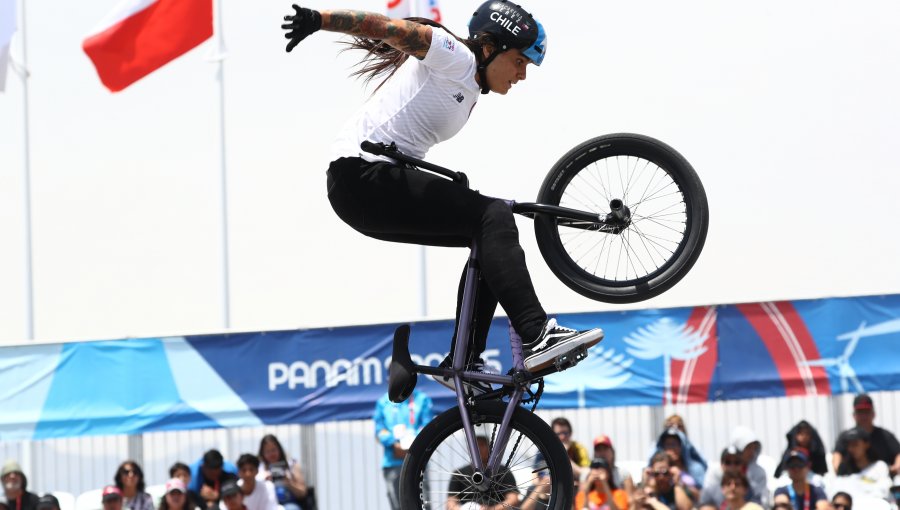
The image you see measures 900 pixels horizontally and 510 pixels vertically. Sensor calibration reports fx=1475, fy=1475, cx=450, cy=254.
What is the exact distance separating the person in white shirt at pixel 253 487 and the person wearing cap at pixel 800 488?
3872 mm

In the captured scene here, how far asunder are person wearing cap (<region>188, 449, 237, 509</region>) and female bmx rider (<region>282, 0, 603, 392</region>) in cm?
562

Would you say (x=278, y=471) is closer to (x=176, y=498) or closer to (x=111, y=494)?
(x=176, y=498)

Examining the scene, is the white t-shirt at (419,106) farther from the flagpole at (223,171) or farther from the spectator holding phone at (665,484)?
the flagpole at (223,171)

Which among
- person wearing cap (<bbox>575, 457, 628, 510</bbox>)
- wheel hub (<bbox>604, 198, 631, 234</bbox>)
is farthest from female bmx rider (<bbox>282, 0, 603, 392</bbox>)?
person wearing cap (<bbox>575, 457, 628, 510</bbox>)

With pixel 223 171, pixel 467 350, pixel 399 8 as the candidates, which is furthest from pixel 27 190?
pixel 467 350

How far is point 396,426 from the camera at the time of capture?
11117 mm

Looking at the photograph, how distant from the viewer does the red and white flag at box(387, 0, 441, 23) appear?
49.0 ft

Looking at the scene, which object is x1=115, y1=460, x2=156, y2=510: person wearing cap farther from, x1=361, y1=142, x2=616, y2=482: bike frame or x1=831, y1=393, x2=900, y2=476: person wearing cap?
x1=361, y1=142, x2=616, y2=482: bike frame

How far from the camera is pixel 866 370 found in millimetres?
11359

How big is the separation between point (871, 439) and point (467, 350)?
533 cm

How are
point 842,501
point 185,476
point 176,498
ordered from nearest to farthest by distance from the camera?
point 842,501 → point 176,498 → point 185,476

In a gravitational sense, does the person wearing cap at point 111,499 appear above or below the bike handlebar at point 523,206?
below

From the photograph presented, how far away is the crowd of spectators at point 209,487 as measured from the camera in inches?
444

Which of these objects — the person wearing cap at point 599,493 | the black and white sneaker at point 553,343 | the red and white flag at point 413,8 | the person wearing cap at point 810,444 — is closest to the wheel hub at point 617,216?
the black and white sneaker at point 553,343
